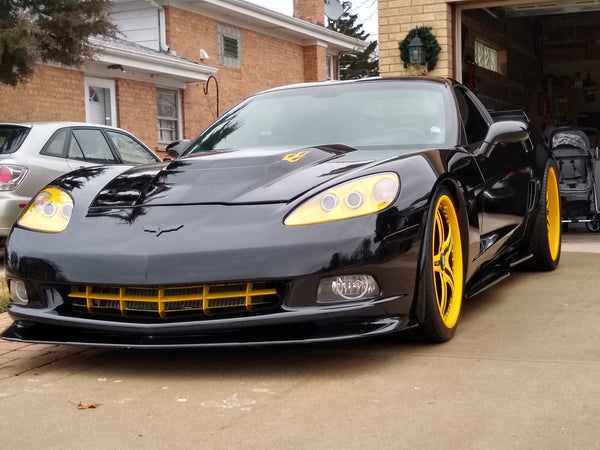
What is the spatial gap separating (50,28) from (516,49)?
295 inches

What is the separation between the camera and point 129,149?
1054cm

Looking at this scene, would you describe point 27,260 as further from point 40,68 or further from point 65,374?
point 40,68

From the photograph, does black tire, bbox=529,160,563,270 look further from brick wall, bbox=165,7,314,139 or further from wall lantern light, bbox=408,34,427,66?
brick wall, bbox=165,7,314,139

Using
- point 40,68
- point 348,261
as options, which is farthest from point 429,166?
point 40,68

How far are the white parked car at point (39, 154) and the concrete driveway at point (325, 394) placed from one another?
4.13 m

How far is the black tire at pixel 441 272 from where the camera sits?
3965 mm

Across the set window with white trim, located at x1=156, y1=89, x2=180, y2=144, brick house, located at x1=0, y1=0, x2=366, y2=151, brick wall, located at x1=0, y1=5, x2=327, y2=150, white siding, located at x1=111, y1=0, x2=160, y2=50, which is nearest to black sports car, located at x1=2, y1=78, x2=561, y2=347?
brick house, located at x1=0, y1=0, x2=366, y2=151

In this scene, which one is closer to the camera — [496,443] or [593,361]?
[496,443]

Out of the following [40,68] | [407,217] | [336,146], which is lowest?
[407,217]

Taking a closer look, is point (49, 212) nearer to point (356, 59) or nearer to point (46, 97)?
point (46, 97)

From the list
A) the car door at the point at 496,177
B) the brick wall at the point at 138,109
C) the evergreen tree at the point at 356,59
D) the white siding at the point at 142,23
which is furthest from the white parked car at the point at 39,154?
the evergreen tree at the point at 356,59

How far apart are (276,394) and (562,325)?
1842 mm

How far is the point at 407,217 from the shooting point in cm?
386

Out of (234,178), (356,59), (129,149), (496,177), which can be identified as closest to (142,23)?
(129,149)
